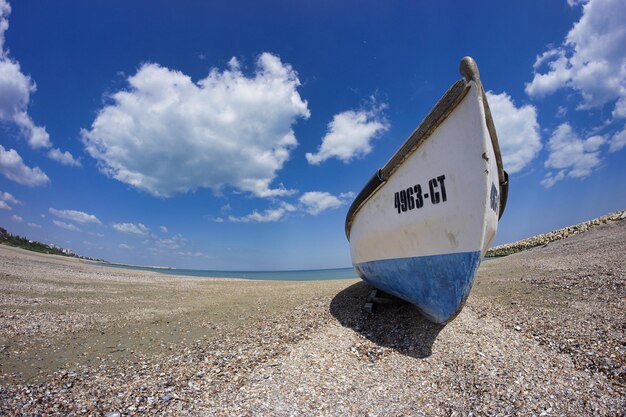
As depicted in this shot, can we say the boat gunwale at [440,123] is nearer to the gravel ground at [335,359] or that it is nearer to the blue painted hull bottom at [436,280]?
the blue painted hull bottom at [436,280]

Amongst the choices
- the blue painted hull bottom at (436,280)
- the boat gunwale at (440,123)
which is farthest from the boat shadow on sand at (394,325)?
the boat gunwale at (440,123)

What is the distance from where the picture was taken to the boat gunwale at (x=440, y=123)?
200 inches

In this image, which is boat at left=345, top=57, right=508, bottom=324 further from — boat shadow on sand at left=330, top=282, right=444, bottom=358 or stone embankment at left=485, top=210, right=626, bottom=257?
stone embankment at left=485, top=210, right=626, bottom=257

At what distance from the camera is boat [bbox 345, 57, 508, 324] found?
4.94m

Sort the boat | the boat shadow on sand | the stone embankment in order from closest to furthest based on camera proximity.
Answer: the boat, the boat shadow on sand, the stone embankment

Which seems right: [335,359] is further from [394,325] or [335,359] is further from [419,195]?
[419,195]

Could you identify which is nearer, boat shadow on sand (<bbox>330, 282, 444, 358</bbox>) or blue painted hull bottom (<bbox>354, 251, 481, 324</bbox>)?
blue painted hull bottom (<bbox>354, 251, 481, 324</bbox>)

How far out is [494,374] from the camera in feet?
14.0

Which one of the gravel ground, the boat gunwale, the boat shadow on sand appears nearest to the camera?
the gravel ground

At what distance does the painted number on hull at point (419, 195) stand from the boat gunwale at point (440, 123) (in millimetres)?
633

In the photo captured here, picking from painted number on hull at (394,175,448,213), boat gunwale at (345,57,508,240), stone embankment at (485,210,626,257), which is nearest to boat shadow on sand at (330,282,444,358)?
painted number on hull at (394,175,448,213)

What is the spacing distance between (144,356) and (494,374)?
239 inches

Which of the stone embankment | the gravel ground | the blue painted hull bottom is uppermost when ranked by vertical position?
the stone embankment

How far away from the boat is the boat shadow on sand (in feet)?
1.27
